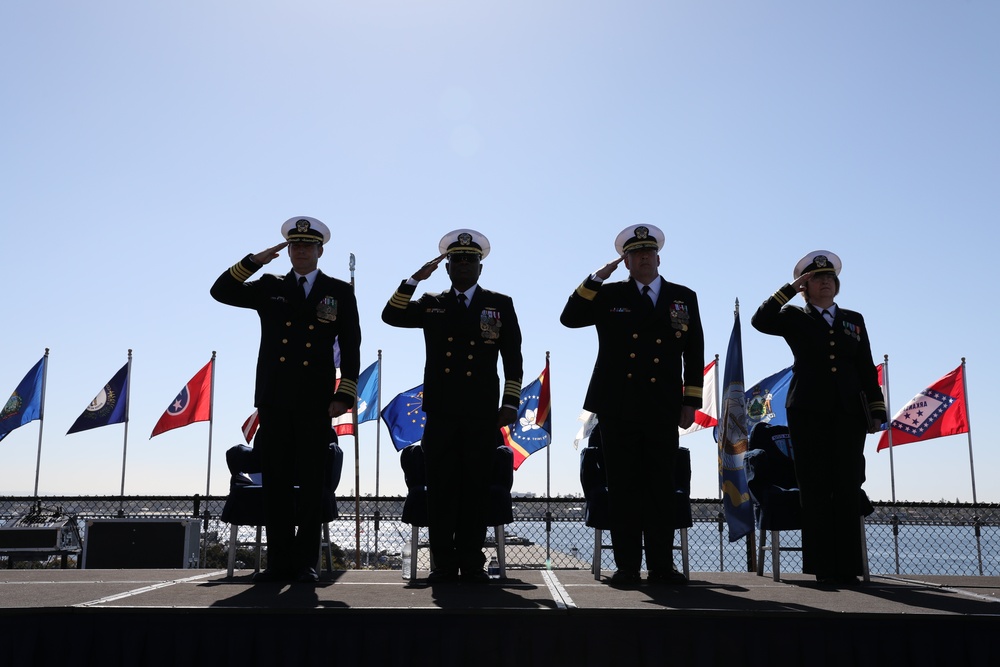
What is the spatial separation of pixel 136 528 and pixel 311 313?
Result: 3.85 metres

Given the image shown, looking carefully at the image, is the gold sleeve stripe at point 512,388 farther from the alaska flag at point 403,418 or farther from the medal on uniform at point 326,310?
the alaska flag at point 403,418

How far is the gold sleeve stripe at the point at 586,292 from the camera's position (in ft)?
17.2

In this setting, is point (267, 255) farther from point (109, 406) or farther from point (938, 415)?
point (938, 415)

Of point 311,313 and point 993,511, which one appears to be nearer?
point 311,313

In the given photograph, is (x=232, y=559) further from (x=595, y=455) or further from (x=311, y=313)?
(x=595, y=455)

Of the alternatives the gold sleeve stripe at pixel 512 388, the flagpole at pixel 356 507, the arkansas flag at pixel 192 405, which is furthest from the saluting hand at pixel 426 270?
the arkansas flag at pixel 192 405

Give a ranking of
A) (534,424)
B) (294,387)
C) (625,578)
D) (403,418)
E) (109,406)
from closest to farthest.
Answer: (625,578) → (294,387) → (403,418) → (534,424) → (109,406)

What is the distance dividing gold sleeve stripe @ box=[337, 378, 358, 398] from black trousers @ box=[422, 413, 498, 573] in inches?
18.3

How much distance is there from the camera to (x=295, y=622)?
3.50m

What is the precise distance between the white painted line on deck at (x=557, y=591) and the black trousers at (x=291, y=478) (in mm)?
1385

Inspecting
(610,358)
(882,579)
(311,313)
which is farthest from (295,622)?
(882,579)

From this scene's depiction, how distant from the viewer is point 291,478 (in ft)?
17.1

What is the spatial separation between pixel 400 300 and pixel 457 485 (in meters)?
1.13

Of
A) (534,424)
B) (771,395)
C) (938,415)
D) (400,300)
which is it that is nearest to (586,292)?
(400,300)
